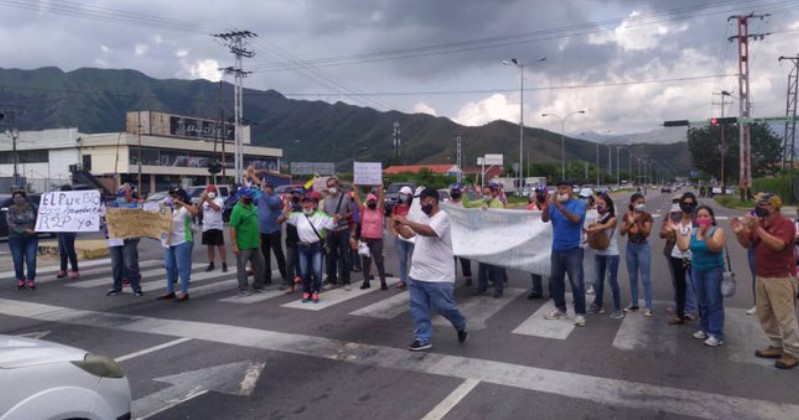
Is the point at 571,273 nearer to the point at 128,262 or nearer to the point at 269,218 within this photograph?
the point at 269,218

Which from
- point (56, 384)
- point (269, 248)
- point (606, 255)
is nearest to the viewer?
point (56, 384)

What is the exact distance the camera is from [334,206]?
11195mm

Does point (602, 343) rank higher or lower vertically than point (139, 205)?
lower

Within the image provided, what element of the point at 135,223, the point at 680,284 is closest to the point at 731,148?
the point at 680,284

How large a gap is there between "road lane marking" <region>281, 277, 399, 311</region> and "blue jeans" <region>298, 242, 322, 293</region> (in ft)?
0.86

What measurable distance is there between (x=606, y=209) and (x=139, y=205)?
319 inches

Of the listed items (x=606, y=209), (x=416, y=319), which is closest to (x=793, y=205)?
(x=606, y=209)

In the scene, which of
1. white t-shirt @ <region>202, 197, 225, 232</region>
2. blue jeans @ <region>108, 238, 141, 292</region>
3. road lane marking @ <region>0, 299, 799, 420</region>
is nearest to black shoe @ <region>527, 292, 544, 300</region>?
road lane marking @ <region>0, 299, 799, 420</region>

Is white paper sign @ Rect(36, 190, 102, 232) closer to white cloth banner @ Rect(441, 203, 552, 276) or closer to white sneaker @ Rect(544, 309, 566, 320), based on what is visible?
white cloth banner @ Rect(441, 203, 552, 276)

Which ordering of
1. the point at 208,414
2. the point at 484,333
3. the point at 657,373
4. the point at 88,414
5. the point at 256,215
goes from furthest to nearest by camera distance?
the point at 256,215 < the point at 484,333 < the point at 657,373 < the point at 208,414 < the point at 88,414

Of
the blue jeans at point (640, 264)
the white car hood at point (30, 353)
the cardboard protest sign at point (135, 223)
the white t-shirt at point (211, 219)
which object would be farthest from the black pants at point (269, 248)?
the white car hood at point (30, 353)

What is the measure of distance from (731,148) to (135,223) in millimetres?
90073

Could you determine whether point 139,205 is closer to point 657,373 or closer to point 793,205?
point 657,373

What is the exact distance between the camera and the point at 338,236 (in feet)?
36.6
